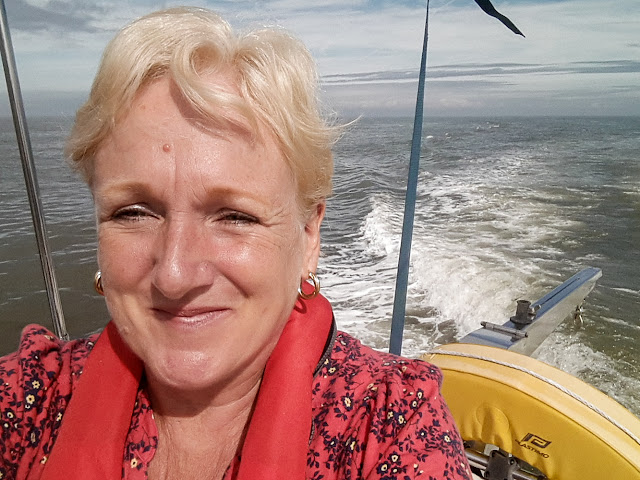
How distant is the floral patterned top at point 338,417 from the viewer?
924 mm

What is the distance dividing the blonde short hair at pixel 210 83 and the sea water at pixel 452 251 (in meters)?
0.67

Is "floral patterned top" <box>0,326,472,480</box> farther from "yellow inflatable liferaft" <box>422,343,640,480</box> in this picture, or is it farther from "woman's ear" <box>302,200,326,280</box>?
"yellow inflatable liferaft" <box>422,343,640,480</box>

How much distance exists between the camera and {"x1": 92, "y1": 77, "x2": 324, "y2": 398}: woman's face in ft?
3.00

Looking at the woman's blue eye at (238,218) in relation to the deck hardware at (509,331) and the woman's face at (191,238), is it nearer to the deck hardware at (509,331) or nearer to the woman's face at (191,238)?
the woman's face at (191,238)

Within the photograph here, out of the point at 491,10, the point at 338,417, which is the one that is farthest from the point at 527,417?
the point at 491,10

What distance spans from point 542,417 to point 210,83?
107cm

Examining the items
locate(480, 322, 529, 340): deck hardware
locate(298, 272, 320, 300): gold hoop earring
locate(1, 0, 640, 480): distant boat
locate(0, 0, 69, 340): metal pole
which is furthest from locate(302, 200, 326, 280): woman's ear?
locate(480, 322, 529, 340): deck hardware

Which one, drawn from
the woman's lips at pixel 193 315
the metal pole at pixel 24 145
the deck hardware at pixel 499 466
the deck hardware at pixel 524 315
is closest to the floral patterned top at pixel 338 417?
the woman's lips at pixel 193 315

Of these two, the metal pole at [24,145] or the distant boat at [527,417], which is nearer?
the distant boat at [527,417]

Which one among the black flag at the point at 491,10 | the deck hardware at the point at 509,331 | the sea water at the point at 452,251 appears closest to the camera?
the black flag at the point at 491,10

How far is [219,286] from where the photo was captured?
3.15 feet

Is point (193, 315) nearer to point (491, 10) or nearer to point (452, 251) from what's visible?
point (491, 10)

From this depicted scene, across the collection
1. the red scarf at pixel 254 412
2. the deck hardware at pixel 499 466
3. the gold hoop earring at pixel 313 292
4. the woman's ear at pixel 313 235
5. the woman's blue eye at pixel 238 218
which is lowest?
the deck hardware at pixel 499 466

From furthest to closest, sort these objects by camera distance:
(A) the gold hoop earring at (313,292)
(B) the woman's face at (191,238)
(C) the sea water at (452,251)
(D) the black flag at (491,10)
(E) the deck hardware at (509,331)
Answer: (C) the sea water at (452,251)
(E) the deck hardware at (509,331)
(D) the black flag at (491,10)
(A) the gold hoop earring at (313,292)
(B) the woman's face at (191,238)
